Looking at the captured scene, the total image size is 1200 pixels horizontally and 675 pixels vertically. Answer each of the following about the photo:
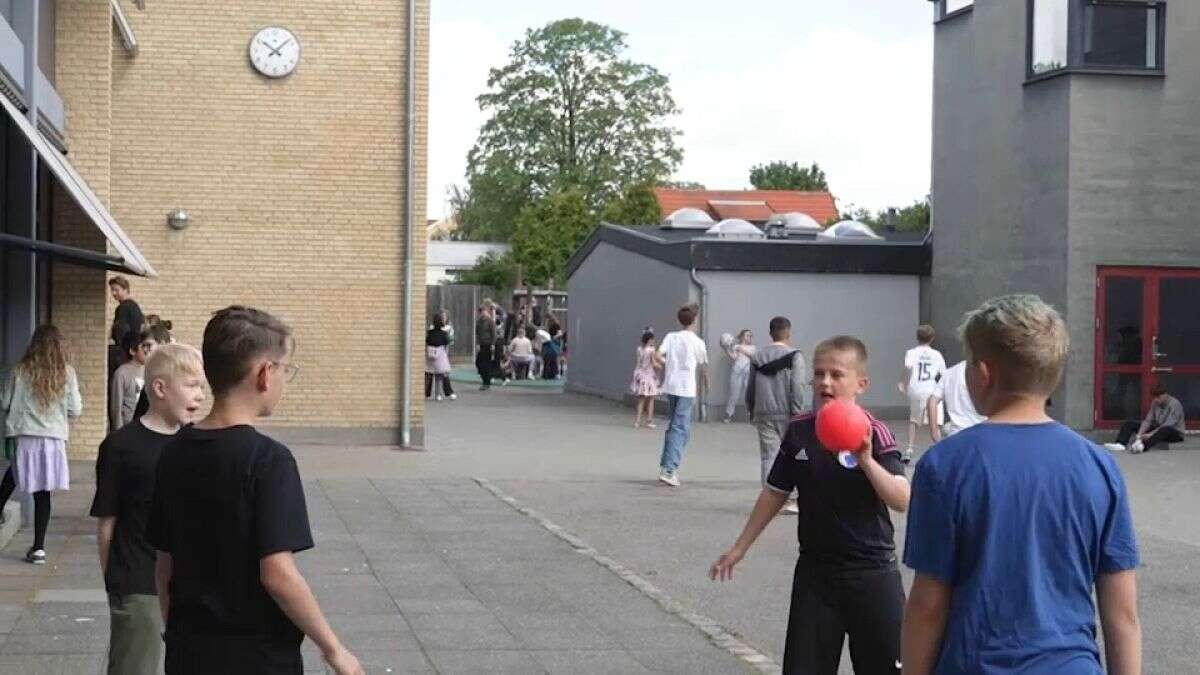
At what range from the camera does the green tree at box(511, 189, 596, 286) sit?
2596 inches

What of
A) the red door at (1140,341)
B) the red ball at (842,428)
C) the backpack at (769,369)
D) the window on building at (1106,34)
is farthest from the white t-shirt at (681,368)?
the red ball at (842,428)

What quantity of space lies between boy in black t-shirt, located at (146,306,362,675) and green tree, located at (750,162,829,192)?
380 feet

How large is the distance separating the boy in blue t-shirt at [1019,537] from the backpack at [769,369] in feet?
39.0

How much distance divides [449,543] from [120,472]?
7.36 metres

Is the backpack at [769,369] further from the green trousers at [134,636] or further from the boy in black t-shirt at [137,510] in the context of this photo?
the green trousers at [134,636]

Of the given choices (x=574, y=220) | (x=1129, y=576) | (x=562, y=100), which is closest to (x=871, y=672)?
(x=1129, y=576)

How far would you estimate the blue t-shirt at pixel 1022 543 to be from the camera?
152 inches

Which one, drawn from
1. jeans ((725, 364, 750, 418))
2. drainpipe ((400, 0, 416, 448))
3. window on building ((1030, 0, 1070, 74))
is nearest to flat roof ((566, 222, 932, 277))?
jeans ((725, 364, 750, 418))

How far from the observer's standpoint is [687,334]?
19.3m

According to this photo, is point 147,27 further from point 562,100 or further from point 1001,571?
point 562,100

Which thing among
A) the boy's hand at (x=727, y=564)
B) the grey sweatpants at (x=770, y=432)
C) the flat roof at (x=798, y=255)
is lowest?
the grey sweatpants at (x=770, y=432)

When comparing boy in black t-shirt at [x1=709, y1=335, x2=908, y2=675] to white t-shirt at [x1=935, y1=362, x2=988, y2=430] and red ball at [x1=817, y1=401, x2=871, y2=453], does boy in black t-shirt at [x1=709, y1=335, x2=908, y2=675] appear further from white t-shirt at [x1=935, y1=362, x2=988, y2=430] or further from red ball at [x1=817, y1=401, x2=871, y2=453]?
white t-shirt at [x1=935, y1=362, x2=988, y2=430]

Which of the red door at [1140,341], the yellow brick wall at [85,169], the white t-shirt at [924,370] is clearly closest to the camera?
the yellow brick wall at [85,169]

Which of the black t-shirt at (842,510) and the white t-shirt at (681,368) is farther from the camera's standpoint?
the white t-shirt at (681,368)
